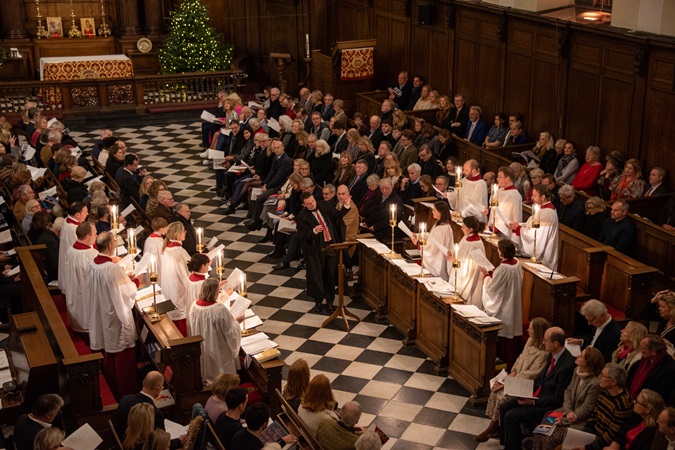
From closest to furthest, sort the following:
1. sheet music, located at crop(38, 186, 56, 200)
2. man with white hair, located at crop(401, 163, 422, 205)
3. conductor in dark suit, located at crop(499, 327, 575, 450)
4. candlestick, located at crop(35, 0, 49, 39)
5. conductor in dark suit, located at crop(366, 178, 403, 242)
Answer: conductor in dark suit, located at crop(499, 327, 575, 450) → conductor in dark suit, located at crop(366, 178, 403, 242) → man with white hair, located at crop(401, 163, 422, 205) → sheet music, located at crop(38, 186, 56, 200) → candlestick, located at crop(35, 0, 49, 39)

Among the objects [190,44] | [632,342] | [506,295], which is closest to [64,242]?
[506,295]

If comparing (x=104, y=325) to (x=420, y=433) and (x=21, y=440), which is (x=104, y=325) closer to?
(x=21, y=440)

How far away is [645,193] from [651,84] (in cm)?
163

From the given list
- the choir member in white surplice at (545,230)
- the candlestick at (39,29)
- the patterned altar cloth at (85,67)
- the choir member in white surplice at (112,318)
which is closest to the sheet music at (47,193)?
the choir member in white surplice at (112,318)

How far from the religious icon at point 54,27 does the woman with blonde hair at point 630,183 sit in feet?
58.3

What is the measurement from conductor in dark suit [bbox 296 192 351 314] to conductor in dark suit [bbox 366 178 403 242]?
571 mm

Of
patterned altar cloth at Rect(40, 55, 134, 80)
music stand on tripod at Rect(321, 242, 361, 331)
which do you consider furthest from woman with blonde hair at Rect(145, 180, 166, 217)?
patterned altar cloth at Rect(40, 55, 134, 80)

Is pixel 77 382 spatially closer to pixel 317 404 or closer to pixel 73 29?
pixel 317 404

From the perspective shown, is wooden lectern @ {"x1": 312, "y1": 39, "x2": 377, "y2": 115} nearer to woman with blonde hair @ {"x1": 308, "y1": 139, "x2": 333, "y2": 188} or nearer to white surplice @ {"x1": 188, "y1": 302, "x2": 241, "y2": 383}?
woman with blonde hair @ {"x1": 308, "y1": 139, "x2": 333, "y2": 188}

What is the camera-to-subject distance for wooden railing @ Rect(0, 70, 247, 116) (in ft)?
71.2

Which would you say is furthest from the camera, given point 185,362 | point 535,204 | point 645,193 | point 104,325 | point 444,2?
point 444,2

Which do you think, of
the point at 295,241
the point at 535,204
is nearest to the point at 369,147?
the point at 295,241

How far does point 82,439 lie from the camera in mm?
7656

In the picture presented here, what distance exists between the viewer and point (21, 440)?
7770mm
